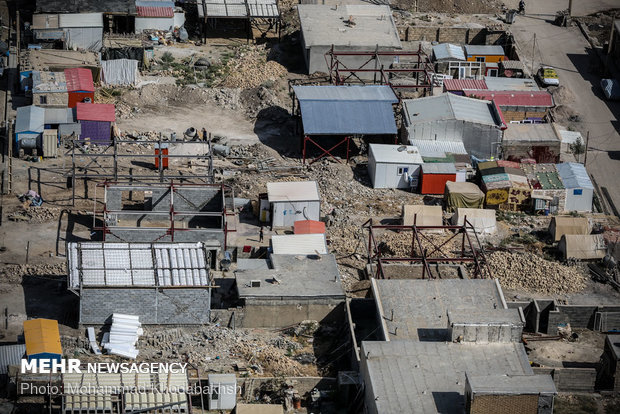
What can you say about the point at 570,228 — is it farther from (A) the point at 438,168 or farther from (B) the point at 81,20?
(B) the point at 81,20

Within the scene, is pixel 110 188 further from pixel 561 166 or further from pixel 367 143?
pixel 561 166

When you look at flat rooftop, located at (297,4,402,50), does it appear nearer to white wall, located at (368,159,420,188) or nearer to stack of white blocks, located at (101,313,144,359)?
white wall, located at (368,159,420,188)

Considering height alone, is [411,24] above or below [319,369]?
above

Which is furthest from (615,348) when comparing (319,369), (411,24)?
(411,24)

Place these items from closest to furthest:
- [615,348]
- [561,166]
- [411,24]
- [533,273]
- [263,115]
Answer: [615,348]
[533,273]
[561,166]
[263,115]
[411,24]

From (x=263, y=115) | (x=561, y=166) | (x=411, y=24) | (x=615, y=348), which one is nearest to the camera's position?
(x=615, y=348)

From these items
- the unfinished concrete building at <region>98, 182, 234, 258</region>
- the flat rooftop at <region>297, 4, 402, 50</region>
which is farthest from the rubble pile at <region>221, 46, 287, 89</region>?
the unfinished concrete building at <region>98, 182, 234, 258</region>
